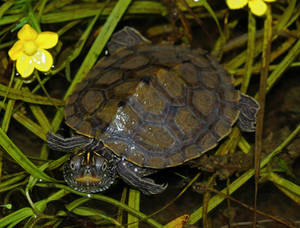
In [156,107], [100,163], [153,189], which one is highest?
[156,107]

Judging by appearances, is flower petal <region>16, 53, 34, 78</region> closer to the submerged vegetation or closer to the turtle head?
the submerged vegetation

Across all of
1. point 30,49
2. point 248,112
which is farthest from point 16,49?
point 248,112

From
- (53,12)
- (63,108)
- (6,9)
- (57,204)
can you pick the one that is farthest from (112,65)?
(57,204)

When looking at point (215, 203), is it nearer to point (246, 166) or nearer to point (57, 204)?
point (246, 166)

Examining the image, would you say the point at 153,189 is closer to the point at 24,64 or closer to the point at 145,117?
the point at 145,117

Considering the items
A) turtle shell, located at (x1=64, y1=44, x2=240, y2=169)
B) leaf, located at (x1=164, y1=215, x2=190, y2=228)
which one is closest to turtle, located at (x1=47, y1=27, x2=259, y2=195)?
turtle shell, located at (x1=64, y1=44, x2=240, y2=169)
